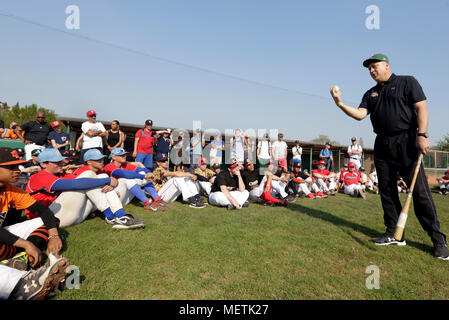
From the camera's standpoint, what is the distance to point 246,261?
9.50 feet

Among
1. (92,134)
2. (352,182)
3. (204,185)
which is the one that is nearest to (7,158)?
(92,134)

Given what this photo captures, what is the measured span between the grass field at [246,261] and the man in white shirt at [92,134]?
144 inches

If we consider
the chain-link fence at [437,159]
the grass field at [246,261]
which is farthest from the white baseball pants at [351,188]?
the chain-link fence at [437,159]

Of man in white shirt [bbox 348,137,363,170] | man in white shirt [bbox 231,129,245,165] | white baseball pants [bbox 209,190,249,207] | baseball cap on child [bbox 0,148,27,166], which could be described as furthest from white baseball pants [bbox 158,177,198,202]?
man in white shirt [bbox 348,137,363,170]

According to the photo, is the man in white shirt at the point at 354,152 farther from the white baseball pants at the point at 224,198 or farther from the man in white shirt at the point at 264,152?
the white baseball pants at the point at 224,198

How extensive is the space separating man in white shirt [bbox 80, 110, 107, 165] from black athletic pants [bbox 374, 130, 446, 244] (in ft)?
24.0

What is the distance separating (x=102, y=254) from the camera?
2.98 meters

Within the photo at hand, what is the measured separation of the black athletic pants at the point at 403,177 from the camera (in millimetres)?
3344

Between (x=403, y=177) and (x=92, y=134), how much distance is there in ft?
25.6

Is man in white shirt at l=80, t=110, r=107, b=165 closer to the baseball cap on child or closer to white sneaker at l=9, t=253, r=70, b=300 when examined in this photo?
the baseball cap on child

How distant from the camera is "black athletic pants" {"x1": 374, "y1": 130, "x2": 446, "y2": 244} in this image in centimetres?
334

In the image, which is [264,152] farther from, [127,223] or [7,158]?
[7,158]

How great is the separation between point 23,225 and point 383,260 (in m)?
4.44
